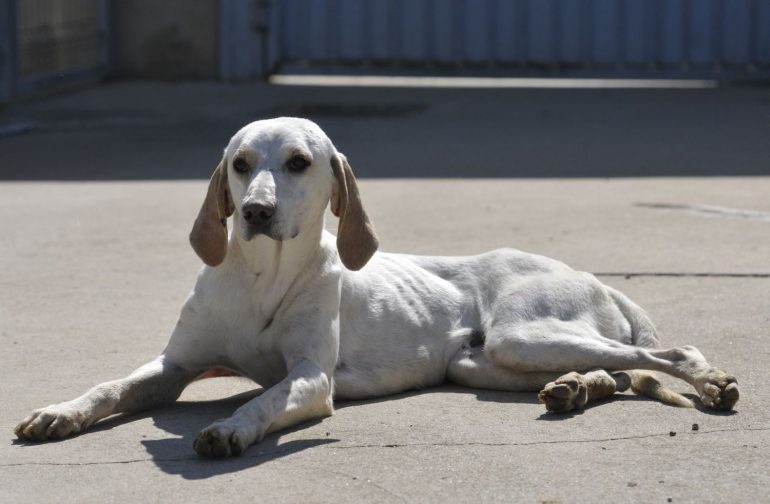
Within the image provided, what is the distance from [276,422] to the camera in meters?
4.50

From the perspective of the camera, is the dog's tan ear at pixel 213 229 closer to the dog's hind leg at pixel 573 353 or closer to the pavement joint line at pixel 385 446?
the pavement joint line at pixel 385 446

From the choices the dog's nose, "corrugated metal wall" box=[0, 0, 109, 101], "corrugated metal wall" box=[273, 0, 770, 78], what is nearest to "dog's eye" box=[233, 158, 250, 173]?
the dog's nose

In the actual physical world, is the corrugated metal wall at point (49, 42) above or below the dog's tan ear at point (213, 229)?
below

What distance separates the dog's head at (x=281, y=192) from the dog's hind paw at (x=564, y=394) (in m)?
0.76

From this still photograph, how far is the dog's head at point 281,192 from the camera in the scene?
456cm

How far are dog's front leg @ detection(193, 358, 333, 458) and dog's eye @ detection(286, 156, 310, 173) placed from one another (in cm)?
63

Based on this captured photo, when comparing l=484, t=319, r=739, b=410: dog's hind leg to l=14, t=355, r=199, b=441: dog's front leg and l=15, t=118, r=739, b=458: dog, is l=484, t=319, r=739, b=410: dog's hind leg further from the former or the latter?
l=14, t=355, r=199, b=441: dog's front leg

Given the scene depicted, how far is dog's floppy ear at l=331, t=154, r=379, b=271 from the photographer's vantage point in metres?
4.92

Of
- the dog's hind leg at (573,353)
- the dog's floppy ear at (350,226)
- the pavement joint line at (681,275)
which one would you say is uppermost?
the dog's floppy ear at (350,226)

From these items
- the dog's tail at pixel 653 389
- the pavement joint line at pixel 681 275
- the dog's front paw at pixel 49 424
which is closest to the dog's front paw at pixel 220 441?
the dog's front paw at pixel 49 424

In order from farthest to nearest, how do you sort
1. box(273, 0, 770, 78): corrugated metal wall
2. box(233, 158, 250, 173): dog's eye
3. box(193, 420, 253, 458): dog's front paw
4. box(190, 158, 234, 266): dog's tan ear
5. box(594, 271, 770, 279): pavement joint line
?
box(273, 0, 770, 78): corrugated metal wall, box(594, 271, 770, 279): pavement joint line, box(190, 158, 234, 266): dog's tan ear, box(233, 158, 250, 173): dog's eye, box(193, 420, 253, 458): dog's front paw

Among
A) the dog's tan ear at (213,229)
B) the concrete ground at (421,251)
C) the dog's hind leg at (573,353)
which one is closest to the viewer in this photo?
the concrete ground at (421,251)

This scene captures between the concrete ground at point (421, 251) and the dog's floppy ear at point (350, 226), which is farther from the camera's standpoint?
the dog's floppy ear at point (350, 226)

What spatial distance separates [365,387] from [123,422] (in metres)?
0.88
